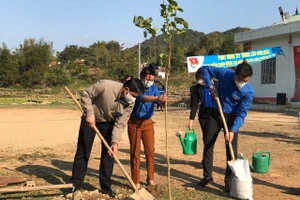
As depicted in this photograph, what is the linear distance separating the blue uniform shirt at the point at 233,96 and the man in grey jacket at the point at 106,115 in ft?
3.92

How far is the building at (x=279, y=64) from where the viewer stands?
18.5 m

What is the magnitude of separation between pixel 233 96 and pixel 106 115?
5.47 feet

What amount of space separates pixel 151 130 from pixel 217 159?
2518mm

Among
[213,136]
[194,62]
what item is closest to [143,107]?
[213,136]

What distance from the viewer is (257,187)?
5.25 meters

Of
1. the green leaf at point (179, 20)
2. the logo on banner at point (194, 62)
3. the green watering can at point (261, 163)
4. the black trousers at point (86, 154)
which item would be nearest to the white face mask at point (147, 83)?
the black trousers at point (86, 154)

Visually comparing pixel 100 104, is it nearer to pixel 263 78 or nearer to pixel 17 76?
pixel 263 78

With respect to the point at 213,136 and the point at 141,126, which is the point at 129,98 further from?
the point at 213,136

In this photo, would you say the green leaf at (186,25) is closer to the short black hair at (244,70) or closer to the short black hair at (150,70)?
A: the short black hair at (150,70)

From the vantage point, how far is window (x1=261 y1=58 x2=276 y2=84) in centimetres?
1989

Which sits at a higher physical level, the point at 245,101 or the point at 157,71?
the point at 157,71

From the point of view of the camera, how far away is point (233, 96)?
4789 millimetres

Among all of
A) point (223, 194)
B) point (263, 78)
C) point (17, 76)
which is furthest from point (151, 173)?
point (17, 76)

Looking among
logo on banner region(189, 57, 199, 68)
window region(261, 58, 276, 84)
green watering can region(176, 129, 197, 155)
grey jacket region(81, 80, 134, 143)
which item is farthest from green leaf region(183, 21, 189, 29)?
window region(261, 58, 276, 84)
